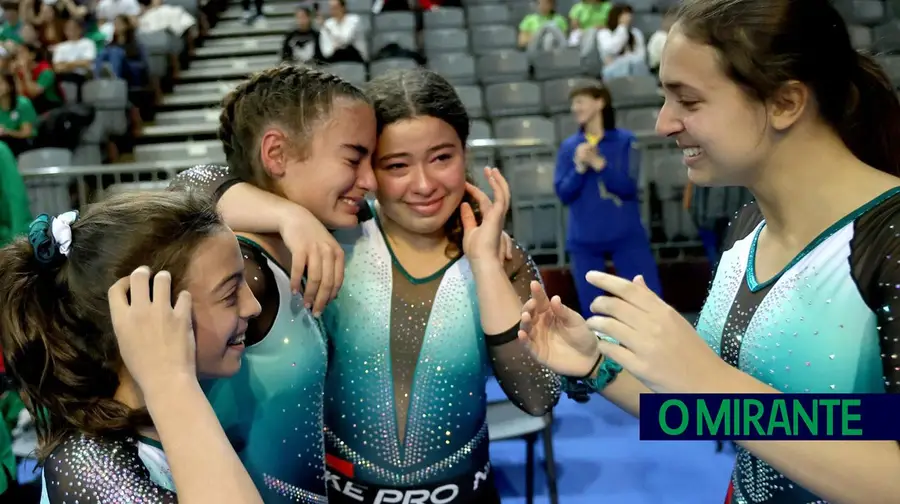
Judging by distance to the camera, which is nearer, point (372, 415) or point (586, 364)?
point (586, 364)

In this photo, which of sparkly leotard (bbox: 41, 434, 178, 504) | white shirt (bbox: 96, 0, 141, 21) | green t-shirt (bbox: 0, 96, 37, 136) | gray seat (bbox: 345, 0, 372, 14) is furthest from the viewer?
white shirt (bbox: 96, 0, 141, 21)

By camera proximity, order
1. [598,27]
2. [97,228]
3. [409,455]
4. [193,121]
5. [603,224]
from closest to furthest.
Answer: [97,228]
[409,455]
[603,224]
[598,27]
[193,121]

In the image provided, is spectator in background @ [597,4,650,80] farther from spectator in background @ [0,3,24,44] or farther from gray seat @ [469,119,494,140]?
spectator in background @ [0,3,24,44]

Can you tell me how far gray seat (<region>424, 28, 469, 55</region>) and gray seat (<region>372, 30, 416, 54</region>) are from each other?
17cm

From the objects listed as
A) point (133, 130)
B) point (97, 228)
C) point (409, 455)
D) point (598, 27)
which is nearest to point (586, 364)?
point (409, 455)

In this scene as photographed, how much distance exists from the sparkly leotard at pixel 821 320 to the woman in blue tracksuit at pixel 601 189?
3.14 metres

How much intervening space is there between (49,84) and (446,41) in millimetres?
3983

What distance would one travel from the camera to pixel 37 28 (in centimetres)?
897

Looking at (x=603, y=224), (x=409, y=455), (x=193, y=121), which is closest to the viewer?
(x=409, y=455)

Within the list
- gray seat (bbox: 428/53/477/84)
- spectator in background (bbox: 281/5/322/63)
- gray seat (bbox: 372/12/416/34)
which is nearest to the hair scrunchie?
gray seat (bbox: 428/53/477/84)

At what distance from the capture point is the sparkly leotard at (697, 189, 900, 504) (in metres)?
0.92

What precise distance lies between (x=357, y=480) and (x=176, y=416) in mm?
641

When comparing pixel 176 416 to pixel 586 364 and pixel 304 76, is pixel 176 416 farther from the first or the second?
pixel 304 76

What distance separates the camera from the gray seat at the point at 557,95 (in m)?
6.70
